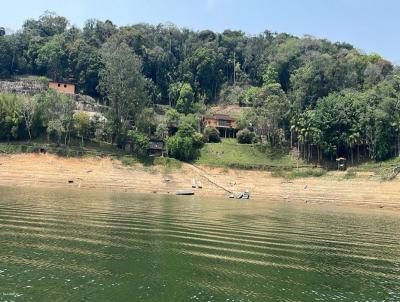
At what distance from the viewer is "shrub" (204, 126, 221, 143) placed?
95312 mm

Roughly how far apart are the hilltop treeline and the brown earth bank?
1109 cm

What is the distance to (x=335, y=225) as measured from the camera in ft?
131

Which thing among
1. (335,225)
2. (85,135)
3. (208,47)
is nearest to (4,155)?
(85,135)

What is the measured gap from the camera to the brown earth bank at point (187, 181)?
6662cm

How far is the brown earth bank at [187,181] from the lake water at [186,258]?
27627mm

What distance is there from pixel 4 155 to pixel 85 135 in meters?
15.9

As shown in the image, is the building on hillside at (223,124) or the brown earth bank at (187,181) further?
the building on hillside at (223,124)

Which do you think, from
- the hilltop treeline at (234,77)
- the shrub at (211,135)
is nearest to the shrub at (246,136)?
the hilltop treeline at (234,77)

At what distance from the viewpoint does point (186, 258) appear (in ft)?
73.6

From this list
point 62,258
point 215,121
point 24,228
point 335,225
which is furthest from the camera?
point 215,121

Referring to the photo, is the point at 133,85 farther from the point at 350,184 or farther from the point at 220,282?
the point at 220,282

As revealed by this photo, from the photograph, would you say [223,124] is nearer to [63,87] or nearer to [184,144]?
[184,144]

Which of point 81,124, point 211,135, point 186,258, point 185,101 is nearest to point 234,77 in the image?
point 185,101

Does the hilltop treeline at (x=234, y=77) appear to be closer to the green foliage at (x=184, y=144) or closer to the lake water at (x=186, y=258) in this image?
the green foliage at (x=184, y=144)
